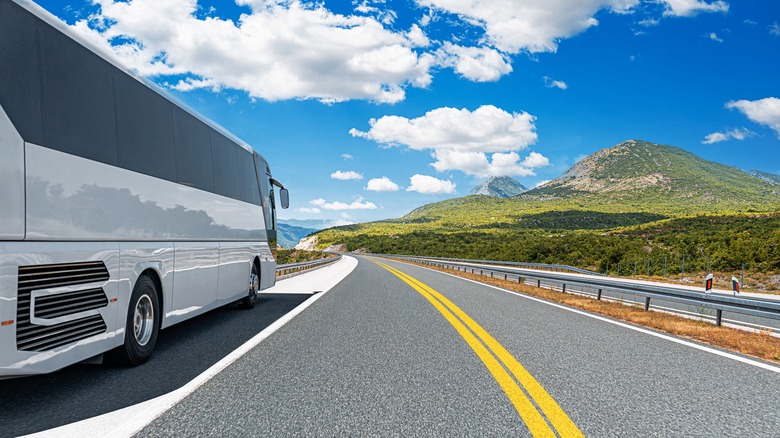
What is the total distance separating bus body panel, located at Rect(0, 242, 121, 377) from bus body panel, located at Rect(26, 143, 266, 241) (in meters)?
0.11

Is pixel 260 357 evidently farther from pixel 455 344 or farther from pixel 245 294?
pixel 245 294

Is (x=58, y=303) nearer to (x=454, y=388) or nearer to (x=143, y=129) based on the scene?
(x=143, y=129)

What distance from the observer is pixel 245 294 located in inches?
410

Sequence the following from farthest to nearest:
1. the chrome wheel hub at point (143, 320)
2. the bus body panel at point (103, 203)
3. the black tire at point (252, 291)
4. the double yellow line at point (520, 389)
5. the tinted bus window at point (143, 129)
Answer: the black tire at point (252, 291) < the chrome wheel hub at point (143, 320) < the tinted bus window at point (143, 129) < the bus body panel at point (103, 203) < the double yellow line at point (520, 389)

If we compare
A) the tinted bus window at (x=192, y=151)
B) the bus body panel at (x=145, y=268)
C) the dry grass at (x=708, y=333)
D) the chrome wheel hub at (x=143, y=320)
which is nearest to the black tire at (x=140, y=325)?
the chrome wheel hub at (x=143, y=320)

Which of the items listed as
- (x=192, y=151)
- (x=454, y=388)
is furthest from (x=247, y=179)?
(x=454, y=388)

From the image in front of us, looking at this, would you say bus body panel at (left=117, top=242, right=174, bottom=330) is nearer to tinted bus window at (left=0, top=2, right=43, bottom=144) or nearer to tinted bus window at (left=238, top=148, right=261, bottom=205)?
tinted bus window at (left=0, top=2, right=43, bottom=144)

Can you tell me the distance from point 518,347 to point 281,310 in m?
5.59

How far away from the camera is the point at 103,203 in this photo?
505cm

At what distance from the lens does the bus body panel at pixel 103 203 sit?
13.6 ft

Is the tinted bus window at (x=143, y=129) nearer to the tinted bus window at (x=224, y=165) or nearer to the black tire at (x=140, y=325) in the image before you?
the black tire at (x=140, y=325)

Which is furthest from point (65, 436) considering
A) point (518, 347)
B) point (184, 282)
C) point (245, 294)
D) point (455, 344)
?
point (245, 294)

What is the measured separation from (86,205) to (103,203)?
306 millimetres

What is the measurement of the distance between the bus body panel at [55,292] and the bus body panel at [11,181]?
127 mm
